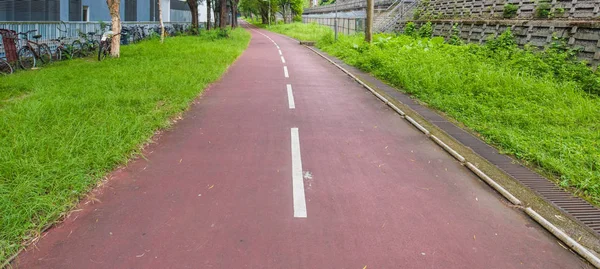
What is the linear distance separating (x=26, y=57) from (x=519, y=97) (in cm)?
1359

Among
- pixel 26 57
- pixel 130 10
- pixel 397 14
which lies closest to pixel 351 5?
pixel 397 14

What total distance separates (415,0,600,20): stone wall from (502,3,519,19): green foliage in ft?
0.41

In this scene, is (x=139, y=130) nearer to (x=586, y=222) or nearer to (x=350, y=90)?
(x=586, y=222)

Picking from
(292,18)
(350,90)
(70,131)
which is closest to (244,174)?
(70,131)

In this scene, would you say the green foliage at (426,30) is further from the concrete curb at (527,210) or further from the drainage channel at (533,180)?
the concrete curb at (527,210)

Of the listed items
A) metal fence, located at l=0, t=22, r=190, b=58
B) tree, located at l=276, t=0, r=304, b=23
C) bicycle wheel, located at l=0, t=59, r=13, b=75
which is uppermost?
tree, located at l=276, t=0, r=304, b=23

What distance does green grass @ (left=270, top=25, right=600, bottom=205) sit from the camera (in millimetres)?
6012

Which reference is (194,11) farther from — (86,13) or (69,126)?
(69,126)

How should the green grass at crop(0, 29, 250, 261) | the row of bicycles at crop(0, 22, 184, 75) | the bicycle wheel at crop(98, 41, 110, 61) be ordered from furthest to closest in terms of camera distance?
the bicycle wheel at crop(98, 41, 110, 61) < the row of bicycles at crop(0, 22, 184, 75) < the green grass at crop(0, 29, 250, 261)

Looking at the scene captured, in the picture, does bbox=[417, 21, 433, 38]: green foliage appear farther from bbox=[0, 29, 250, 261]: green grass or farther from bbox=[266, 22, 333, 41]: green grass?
bbox=[0, 29, 250, 261]: green grass

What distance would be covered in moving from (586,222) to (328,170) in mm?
2816

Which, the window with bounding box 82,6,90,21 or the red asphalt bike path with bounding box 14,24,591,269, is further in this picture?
the window with bounding box 82,6,90,21

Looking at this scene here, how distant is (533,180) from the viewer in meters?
5.39

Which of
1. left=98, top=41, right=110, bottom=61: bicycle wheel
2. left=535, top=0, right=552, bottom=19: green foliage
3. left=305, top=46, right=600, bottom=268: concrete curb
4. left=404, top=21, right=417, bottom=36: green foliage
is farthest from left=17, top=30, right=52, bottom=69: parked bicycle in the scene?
left=404, top=21, right=417, bottom=36: green foliage
